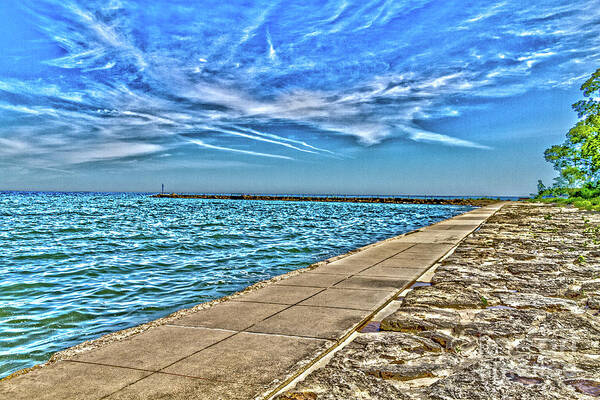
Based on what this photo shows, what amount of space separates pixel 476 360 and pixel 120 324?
449cm

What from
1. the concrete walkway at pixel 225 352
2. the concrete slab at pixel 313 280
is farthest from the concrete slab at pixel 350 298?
the concrete slab at pixel 313 280

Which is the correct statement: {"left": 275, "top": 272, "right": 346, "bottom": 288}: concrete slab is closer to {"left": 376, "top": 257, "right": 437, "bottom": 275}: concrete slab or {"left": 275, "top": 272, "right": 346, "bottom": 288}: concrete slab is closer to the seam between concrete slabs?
{"left": 376, "top": 257, "right": 437, "bottom": 275}: concrete slab

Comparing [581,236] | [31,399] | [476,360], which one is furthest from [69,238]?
[581,236]

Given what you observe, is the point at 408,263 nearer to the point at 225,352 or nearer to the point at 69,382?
the point at 225,352

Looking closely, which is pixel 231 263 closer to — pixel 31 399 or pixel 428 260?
pixel 428 260

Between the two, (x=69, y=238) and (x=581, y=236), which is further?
(x=69, y=238)

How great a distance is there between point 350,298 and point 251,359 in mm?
2216

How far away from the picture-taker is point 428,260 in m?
8.16

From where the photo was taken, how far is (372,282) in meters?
6.14

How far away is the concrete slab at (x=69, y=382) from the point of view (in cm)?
264

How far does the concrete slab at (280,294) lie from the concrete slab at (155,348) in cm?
129

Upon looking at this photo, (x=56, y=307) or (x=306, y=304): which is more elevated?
(x=306, y=304)

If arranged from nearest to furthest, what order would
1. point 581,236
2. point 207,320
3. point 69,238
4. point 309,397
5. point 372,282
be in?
point 309,397, point 207,320, point 372,282, point 581,236, point 69,238

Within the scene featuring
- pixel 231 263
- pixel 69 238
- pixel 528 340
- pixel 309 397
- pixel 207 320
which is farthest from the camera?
pixel 69 238
